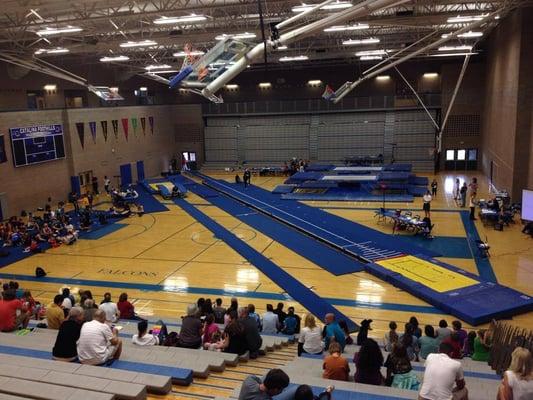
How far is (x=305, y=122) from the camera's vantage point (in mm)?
41469

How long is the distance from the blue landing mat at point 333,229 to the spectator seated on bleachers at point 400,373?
10.3m

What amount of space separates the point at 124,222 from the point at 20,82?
607 inches

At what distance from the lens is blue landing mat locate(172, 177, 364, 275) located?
16.7 metres

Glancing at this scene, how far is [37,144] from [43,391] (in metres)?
24.4

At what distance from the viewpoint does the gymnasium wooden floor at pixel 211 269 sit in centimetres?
1367

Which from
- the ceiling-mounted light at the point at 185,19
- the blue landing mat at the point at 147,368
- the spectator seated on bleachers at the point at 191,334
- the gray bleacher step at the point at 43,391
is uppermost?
the ceiling-mounted light at the point at 185,19

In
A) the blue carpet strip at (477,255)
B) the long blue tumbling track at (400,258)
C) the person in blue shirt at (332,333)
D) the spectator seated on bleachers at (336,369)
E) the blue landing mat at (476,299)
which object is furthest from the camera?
the blue carpet strip at (477,255)

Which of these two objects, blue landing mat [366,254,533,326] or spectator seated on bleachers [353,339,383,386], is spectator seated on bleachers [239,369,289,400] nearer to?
spectator seated on bleachers [353,339,383,386]

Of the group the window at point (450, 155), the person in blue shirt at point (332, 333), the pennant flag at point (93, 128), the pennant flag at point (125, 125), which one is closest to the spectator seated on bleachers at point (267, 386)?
the person in blue shirt at point (332, 333)

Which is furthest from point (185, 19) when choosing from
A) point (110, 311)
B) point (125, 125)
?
point (125, 125)

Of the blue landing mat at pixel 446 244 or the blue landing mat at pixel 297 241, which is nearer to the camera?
the blue landing mat at pixel 297 241

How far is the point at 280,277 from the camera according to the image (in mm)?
15734

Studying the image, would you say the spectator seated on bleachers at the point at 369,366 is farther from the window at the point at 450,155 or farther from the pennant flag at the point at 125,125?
the window at the point at 450,155

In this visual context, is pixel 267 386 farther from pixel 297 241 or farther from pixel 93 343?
Answer: pixel 297 241
